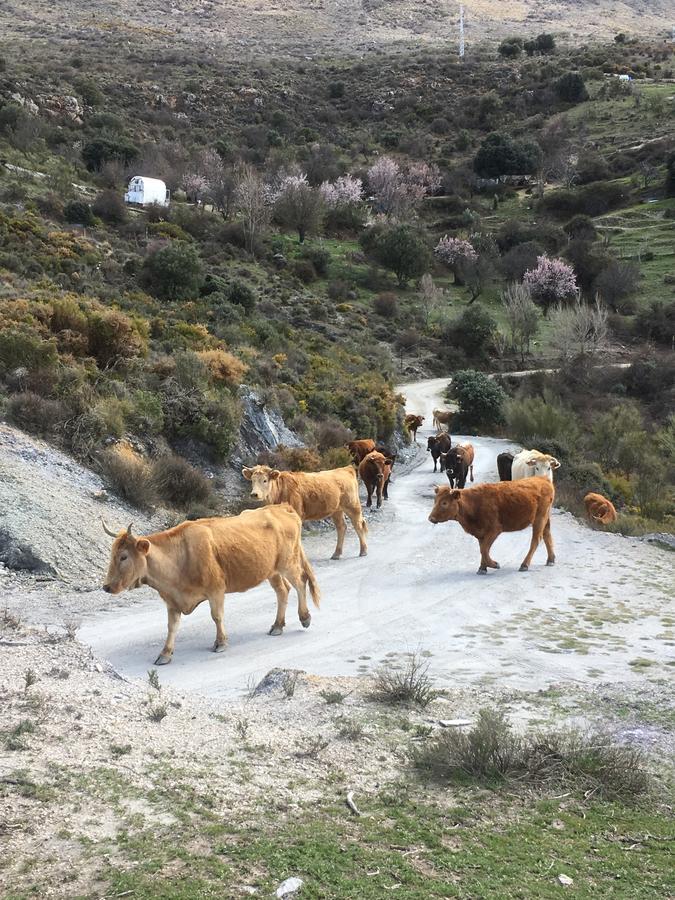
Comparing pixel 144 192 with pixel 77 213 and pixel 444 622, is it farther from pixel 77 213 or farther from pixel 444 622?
pixel 444 622

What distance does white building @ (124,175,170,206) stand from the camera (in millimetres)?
60719

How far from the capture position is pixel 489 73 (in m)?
112

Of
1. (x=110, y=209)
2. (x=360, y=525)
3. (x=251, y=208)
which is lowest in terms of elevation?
(x=360, y=525)

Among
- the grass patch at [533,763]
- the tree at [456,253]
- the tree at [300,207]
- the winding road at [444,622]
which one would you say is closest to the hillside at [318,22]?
the tree at [300,207]

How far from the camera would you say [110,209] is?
52.1 meters

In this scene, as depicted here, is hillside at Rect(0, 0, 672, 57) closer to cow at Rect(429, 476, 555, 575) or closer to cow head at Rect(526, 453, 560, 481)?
cow head at Rect(526, 453, 560, 481)

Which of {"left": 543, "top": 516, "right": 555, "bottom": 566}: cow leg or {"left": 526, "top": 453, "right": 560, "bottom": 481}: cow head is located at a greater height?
{"left": 526, "top": 453, "right": 560, "bottom": 481}: cow head

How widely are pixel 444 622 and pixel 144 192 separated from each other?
56508mm

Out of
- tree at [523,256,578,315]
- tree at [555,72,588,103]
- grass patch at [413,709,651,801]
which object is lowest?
grass patch at [413,709,651,801]

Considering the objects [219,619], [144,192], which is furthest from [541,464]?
[144,192]

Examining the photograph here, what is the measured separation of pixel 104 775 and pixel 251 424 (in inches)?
592

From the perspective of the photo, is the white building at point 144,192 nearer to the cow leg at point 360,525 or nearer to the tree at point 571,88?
the cow leg at point 360,525

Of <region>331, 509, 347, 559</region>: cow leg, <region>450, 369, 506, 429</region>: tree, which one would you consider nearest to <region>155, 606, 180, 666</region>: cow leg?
<region>331, 509, 347, 559</region>: cow leg

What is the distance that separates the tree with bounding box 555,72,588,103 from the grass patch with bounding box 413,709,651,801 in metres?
108
